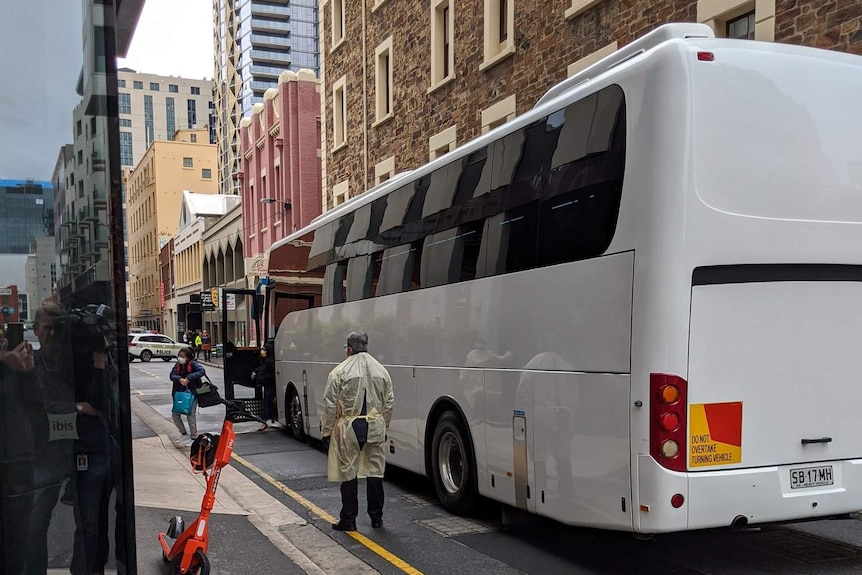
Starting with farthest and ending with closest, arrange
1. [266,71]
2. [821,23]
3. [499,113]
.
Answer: [266,71] → [499,113] → [821,23]

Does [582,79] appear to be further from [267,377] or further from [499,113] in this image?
[499,113]

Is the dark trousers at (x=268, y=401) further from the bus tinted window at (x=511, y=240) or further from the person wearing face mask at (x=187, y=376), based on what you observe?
the bus tinted window at (x=511, y=240)

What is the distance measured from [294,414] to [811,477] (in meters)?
9.29

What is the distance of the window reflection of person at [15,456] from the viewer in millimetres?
2684

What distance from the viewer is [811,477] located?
5.01 m

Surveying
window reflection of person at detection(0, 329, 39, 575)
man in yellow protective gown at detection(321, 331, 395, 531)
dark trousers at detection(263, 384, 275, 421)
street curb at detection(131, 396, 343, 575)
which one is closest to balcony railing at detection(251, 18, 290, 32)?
dark trousers at detection(263, 384, 275, 421)

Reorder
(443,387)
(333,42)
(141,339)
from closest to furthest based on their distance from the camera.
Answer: (443,387) → (333,42) → (141,339)

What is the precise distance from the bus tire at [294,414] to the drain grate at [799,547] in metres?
7.71

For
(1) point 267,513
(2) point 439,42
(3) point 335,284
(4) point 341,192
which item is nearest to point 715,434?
(1) point 267,513

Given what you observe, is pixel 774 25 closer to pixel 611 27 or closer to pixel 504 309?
pixel 611 27

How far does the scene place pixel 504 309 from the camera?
6.50 meters

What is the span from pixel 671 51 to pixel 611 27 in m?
9.18

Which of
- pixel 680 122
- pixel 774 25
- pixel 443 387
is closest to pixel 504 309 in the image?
pixel 443 387

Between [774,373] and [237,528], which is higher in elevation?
[774,373]
